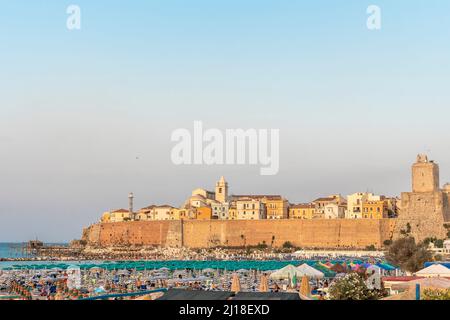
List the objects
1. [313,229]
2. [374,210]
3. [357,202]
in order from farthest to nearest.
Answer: [357,202] → [374,210] → [313,229]

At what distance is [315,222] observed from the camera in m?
65.4

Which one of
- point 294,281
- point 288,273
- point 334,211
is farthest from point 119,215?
point 294,281

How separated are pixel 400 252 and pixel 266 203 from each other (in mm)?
45195

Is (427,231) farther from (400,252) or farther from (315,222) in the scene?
(400,252)

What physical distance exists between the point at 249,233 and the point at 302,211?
7355 millimetres

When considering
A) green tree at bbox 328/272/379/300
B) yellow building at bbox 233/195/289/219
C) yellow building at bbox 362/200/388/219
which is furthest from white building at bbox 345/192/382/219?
green tree at bbox 328/272/379/300

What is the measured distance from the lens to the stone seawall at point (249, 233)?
63075 mm

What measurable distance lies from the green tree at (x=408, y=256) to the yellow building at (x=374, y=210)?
120ft

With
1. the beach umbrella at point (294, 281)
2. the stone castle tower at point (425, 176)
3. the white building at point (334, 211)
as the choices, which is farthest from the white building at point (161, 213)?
the beach umbrella at point (294, 281)

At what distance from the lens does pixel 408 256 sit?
2797 centimetres

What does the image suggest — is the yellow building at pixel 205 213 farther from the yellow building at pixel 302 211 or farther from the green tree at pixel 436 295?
the green tree at pixel 436 295

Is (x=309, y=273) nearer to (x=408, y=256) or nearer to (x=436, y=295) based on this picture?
(x=408, y=256)
